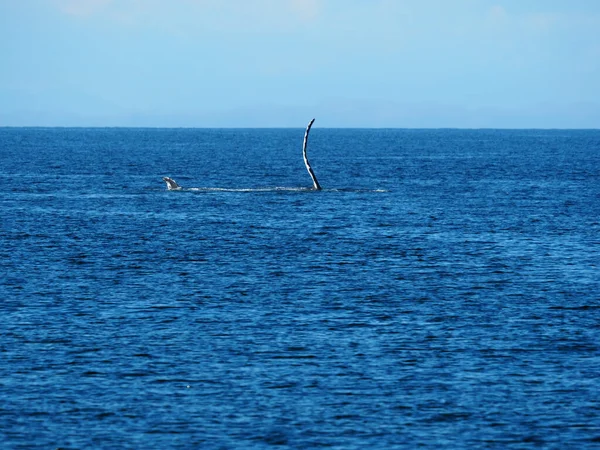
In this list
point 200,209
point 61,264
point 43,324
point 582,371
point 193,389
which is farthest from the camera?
point 200,209

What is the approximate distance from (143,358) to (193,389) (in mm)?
3944

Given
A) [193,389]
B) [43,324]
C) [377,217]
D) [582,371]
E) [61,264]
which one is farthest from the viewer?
[377,217]

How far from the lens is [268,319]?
3912 cm

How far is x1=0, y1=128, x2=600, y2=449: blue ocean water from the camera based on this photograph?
27.2m

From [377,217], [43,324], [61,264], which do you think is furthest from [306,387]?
[377,217]

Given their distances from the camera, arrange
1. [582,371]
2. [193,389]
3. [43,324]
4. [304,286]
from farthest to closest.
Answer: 1. [304,286]
2. [43,324]
3. [582,371]
4. [193,389]

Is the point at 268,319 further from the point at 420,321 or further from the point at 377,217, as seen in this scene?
the point at 377,217

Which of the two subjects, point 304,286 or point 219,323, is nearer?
point 219,323

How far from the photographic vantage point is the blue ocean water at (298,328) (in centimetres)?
2719

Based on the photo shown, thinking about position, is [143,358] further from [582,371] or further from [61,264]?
[61,264]

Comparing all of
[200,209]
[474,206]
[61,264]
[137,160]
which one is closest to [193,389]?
[61,264]

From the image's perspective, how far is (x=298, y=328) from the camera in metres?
37.5

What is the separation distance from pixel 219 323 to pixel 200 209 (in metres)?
43.1

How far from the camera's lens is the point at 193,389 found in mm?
30062
